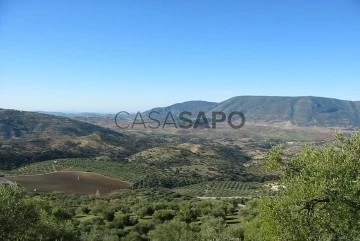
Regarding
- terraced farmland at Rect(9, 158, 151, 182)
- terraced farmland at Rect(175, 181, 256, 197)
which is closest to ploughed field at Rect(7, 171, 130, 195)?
terraced farmland at Rect(9, 158, 151, 182)

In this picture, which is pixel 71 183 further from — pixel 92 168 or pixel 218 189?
pixel 218 189

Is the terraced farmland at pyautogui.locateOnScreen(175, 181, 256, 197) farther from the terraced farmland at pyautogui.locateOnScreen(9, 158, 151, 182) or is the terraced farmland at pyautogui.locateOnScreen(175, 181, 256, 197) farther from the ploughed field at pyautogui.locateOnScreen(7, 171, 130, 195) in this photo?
the ploughed field at pyautogui.locateOnScreen(7, 171, 130, 195)

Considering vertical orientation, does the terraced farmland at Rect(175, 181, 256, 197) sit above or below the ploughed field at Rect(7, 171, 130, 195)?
below

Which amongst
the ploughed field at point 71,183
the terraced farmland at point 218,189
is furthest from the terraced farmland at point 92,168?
the terraced farmland at point 218,189

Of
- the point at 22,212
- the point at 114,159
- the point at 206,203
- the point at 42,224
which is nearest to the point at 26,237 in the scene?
the point at 22,212

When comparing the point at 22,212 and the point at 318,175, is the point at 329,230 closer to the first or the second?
the point at 318,175

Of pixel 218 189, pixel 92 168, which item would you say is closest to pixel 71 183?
pixel 92 168

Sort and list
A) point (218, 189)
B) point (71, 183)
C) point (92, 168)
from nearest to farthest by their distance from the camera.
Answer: point (71, 183) → point (218, 189) → point (92, 168)

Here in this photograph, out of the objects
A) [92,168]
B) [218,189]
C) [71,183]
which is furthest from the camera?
[92,168]

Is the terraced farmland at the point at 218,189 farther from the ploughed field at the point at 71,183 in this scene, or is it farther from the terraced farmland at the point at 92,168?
the ploughed field at the point at 71,183
